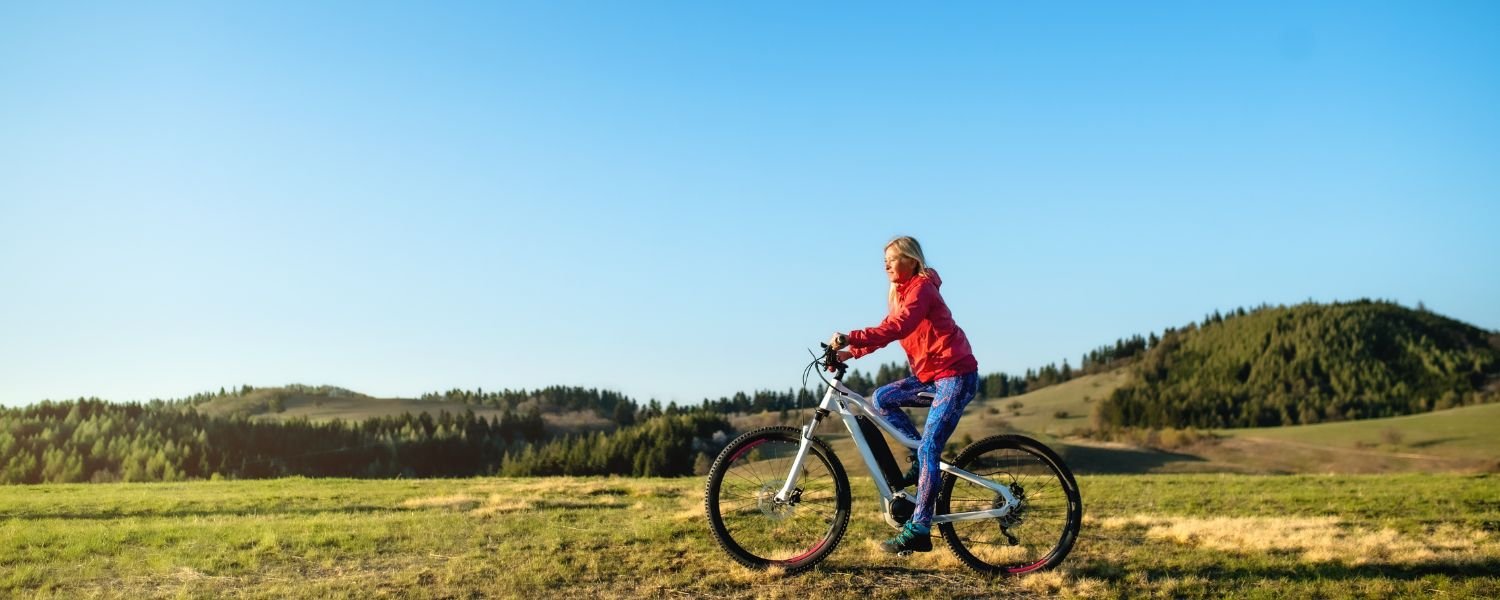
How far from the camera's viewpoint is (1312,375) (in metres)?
171

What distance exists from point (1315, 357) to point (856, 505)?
193m

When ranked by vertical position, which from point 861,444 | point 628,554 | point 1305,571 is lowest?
point 1305,571

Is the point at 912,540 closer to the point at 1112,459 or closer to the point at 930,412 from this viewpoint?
the point at 930,412

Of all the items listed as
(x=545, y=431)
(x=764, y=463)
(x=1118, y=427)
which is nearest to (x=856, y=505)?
(x=764, y=463)

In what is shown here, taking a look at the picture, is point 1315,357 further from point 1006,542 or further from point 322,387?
point 1006,542

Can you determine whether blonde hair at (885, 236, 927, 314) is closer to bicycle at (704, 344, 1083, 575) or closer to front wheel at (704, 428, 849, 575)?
bicycle at (704, 344, 1083, 575)

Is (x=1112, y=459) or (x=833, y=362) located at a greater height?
(x=833, y=362)

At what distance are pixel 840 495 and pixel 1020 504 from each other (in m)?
1.60

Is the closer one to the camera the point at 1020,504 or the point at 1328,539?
the point at 1020,504

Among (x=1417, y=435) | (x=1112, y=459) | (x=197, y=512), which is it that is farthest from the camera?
(x=1417, y=435)

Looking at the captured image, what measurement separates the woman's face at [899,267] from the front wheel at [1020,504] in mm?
1611

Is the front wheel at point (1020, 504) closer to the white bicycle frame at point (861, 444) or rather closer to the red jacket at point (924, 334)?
the white bicycle frame at point (861, 444)

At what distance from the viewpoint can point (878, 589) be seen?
24.3ft

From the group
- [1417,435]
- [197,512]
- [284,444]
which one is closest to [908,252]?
[197,512]
